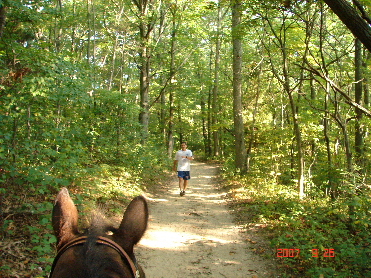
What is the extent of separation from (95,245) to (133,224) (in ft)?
1.25

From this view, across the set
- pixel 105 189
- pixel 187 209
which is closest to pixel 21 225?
pixel 105 189

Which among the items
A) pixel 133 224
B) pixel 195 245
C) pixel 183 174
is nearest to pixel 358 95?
pixel 183 174

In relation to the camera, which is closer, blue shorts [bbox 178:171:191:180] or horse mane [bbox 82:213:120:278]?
horse mane [bbox 82:213:120:278]

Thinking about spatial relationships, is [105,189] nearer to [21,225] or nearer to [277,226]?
[21,225]

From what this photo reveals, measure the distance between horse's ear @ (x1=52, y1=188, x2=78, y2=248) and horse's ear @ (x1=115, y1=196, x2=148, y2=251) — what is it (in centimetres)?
29

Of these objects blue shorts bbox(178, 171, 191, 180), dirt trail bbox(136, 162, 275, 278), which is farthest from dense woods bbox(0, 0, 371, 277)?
blue shorts bbox(178, 171, 191, 180)

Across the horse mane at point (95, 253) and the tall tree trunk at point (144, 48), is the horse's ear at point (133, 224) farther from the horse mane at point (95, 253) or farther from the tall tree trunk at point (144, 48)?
the tall tree trunk at point (144, 48)

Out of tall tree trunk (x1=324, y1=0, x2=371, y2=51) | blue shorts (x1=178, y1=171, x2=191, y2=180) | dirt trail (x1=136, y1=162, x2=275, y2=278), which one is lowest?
dirt trail (x1=136, y1=162, x2=275, y2=278)

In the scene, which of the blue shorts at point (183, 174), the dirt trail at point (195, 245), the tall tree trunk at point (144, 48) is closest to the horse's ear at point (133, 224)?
the dirt trail at point (195, 245)

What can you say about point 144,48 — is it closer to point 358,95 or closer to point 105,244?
point 358,95

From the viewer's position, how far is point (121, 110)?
1097 cm

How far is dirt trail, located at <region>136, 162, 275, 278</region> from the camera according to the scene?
4766mm

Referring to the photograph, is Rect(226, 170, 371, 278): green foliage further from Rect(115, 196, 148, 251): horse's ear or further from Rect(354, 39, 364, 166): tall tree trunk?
Rect(354, 39, 364, 166): tall tree trunk

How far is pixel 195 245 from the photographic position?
19.1 ft
